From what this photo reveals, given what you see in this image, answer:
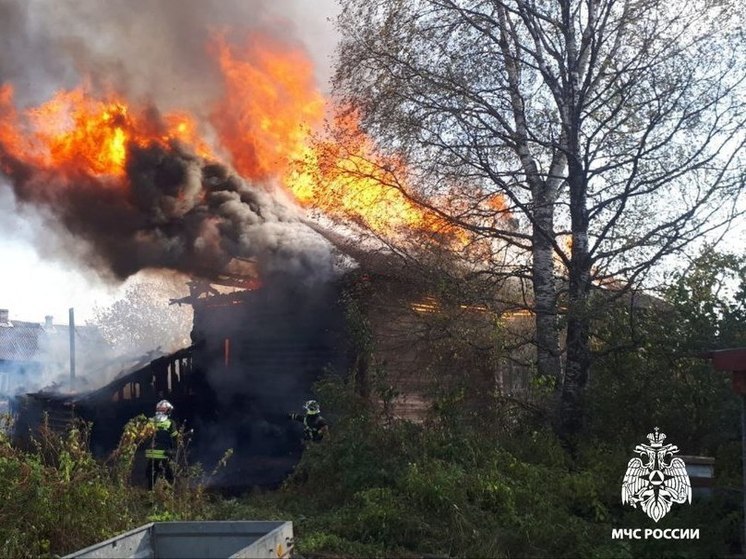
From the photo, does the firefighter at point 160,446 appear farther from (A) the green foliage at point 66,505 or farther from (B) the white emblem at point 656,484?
(B) the white emblem at point 656,484

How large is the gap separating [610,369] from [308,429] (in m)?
4.92

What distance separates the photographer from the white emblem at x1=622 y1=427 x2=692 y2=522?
824 centimetres

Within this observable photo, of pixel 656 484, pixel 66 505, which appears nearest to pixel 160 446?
pixel 66 505

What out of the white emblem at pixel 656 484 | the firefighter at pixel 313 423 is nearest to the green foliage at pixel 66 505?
the firefighter at pixel 313 423

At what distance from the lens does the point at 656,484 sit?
28.6 feet

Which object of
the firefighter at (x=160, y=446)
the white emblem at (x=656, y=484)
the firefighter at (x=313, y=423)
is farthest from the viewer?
the firefighter at (x=313, y=423)

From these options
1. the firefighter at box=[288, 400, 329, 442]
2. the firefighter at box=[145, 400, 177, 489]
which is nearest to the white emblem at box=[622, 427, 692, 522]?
the firefighter at box=[288, 400, 329, 442]

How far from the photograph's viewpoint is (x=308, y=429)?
11969 millimetres

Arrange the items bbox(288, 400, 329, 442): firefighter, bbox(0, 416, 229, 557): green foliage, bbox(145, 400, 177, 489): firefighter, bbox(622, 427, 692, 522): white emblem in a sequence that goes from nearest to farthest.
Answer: bbox(0, 416, 229, 557): green foliage
bbox(622, 427, 692, 522): white emblem
bbox(145, 400, 177, 489): firefighter
bbox(288, 400, 329, 442): firefighter

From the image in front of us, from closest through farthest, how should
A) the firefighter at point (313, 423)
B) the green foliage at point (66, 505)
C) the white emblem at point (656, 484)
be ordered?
the green foliage at point (66, 505), the white emblem at point (656, 484), the firefighter at point (313, 423)

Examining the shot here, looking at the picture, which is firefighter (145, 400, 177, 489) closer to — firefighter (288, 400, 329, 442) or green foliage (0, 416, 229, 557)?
green foliage (0, 416, 229, 557)

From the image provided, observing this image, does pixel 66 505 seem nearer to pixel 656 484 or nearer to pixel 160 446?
pixel 160 446

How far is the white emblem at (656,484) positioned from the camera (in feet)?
27.0

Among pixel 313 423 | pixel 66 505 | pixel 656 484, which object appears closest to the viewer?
pixel 66 505
